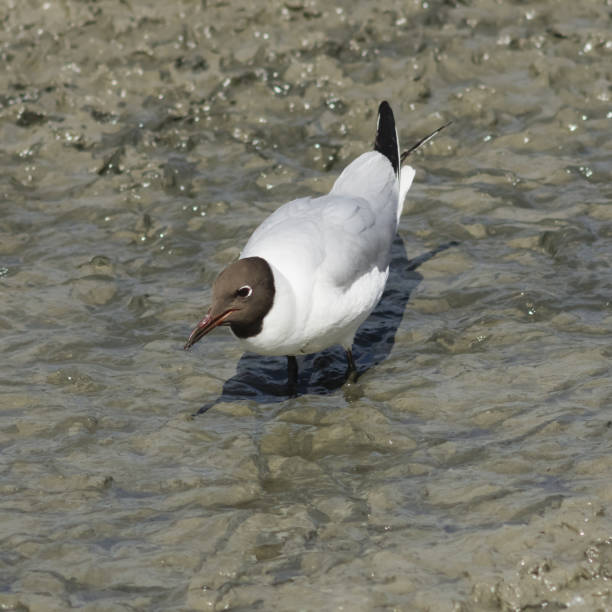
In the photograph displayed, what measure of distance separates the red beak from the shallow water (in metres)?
0.67

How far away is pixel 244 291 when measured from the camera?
5965 millimetres

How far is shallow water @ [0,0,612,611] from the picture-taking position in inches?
195

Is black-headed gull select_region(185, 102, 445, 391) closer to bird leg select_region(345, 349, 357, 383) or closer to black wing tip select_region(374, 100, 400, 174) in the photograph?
bird leg select_region(345, 349, 357, 383)

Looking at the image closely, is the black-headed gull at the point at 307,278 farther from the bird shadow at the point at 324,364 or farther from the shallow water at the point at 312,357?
the shallow water at the point at 312,357

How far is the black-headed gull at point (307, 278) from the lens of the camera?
19.7ft

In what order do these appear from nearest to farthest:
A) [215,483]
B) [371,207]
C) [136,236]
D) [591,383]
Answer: [215,483] < [591,383] < [371,207] < [136,236]

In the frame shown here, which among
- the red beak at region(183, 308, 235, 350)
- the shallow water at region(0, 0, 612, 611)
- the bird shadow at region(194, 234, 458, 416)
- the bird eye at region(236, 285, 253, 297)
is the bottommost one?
the bird shadow at region(194, 234, 458, 416)

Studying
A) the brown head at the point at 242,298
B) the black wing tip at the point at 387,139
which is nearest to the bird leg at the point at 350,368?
the brown head at the point at 242,298

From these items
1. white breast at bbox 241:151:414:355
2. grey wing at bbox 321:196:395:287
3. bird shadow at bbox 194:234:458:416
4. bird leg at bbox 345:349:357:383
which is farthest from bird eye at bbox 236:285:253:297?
bird leg at bbox 345:349:357:383

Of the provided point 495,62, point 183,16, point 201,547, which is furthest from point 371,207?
point 183,16

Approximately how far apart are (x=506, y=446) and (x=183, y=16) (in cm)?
703

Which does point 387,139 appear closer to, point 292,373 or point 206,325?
point 292,373

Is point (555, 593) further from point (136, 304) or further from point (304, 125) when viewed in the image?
point (304, 125)

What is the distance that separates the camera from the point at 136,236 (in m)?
8.63
